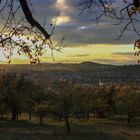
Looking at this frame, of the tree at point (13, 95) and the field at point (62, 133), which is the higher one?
the tree at point (13, 95)

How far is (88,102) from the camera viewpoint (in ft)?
391

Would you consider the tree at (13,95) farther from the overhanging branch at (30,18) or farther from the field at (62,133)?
the overhanging branch at (30,18)

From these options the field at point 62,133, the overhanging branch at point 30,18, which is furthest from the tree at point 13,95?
the overhanging branch at point 30,18

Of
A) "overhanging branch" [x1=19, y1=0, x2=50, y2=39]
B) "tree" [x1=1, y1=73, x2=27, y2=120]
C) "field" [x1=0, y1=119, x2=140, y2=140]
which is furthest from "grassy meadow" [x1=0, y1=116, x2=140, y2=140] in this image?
"overhanging branch" [x1=19, y1=0, x2=50, y2=39]

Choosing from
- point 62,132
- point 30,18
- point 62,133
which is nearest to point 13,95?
point 62,132

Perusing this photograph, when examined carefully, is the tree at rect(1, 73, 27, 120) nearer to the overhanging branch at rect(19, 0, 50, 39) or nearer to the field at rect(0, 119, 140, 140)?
the field at rect(0, 119, 140, 140)

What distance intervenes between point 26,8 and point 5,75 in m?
97.6

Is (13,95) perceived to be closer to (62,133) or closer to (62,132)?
(62,132)

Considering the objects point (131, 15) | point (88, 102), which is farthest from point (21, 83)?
point (131, 15)

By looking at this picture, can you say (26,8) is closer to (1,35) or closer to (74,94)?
(1,35)

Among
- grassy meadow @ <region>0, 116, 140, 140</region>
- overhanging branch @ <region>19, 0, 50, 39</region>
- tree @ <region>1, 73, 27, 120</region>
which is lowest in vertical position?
grassy meadow @ <region>0, 116, 140, 140</region>

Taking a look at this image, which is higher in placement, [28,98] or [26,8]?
[26,8]

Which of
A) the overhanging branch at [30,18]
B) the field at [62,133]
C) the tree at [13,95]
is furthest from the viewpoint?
the tree at [13,95]

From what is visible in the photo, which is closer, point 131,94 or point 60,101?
point 60,101
